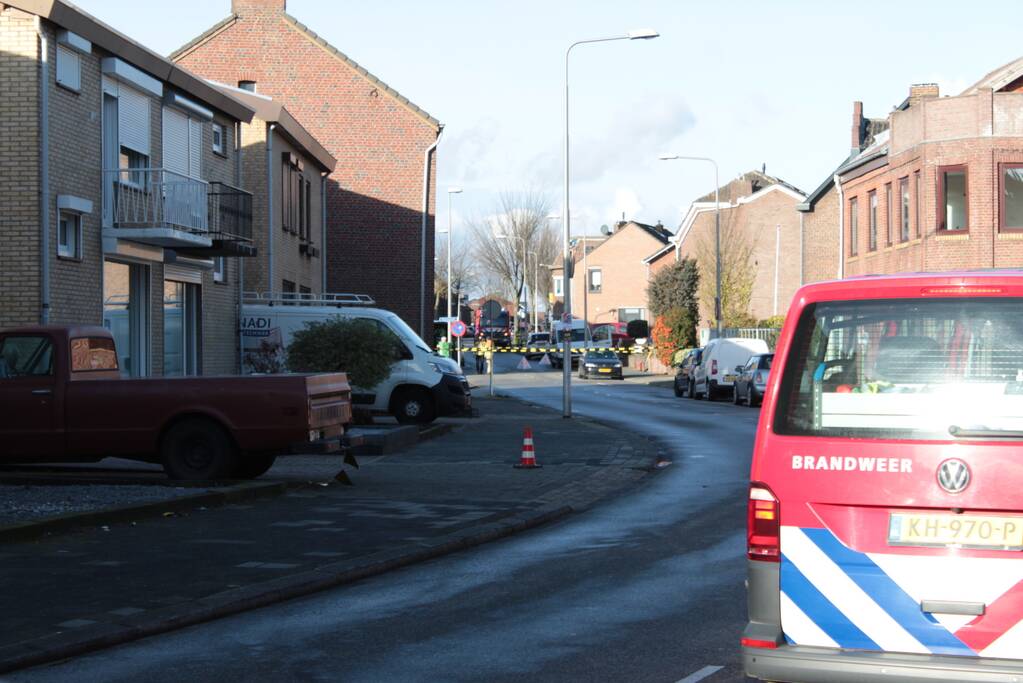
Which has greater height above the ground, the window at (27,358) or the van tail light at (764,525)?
the window at (27,358)

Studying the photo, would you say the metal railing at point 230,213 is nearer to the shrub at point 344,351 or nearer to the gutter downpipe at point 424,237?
the shrub at point 344,351

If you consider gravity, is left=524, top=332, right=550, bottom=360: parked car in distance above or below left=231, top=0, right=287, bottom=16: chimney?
below

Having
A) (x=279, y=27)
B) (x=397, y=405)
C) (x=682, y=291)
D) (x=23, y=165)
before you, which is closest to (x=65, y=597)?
(x=23, y=165)

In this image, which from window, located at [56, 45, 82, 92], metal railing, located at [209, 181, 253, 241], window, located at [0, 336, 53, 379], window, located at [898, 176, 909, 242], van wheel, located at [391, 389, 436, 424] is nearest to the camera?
window, located at [0, 336, 53, 379]

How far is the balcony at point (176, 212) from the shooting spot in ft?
74.6

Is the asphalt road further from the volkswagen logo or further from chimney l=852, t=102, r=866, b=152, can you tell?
chimney l=852, t=102, r=866, b=152

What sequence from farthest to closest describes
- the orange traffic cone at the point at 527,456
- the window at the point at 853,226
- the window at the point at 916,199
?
the window at the point at 853,226, the window at the point at 916,199, the orange traffic cone at the point at 527,456

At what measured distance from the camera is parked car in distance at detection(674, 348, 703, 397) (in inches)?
1711

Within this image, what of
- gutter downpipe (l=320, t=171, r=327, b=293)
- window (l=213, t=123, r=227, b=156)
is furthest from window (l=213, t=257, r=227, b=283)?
gutter downpipe (l=320, t=171, r=327, b=293)

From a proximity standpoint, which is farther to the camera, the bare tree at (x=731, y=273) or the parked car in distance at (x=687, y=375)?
the bare tree at (x=731, y=273)

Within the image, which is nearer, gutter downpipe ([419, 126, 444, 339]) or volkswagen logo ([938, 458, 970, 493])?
volkswagen logo ([938, 458, 970, 493])

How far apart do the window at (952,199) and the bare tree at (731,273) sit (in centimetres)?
2264

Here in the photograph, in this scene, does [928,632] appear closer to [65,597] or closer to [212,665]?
[212,665]

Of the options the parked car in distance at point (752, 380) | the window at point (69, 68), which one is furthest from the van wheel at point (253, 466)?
the parked car in distance at point (752, 380)
